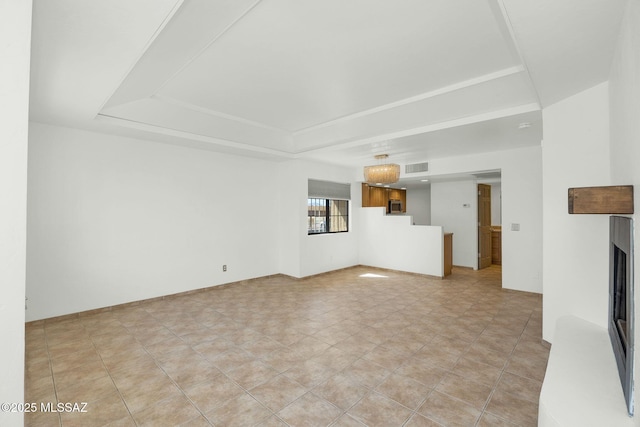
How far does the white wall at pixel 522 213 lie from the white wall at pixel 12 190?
6.16 metres

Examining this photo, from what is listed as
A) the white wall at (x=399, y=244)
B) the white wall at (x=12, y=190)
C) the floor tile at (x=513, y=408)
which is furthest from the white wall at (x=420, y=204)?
the white wall at (x=12, y=190)

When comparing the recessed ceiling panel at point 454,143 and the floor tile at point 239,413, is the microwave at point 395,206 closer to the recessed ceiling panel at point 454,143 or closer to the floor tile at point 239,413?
the recessed ceiling panel at point 454,143

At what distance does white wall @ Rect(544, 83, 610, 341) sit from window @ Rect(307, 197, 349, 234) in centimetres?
427

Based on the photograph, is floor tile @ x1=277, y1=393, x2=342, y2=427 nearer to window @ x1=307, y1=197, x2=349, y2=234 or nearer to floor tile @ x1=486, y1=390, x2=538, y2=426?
floor tile @ x1=486, y1=390, x2=538, y2=426

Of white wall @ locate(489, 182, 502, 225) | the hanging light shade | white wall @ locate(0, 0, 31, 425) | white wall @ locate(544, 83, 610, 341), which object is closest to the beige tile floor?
white wall @ locate(544, 83, 610, 341)

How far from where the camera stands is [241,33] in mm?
2289

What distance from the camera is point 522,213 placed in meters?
5.19

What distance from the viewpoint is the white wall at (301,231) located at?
601 cm


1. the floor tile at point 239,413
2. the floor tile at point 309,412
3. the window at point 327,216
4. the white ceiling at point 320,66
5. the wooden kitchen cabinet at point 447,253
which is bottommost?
the floor tile at point 309,412

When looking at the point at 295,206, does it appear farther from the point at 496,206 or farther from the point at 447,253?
the point at 496,206

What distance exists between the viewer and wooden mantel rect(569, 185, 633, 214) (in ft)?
5.22

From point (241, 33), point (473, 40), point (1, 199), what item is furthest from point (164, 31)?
point (473, 40)

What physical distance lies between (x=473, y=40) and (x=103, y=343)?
15.2ft

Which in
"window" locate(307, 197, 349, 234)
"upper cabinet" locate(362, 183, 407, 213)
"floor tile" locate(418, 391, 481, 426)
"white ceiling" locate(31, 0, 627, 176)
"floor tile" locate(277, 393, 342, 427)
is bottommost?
"floor tile" locate(418, 391, 481, 426)
